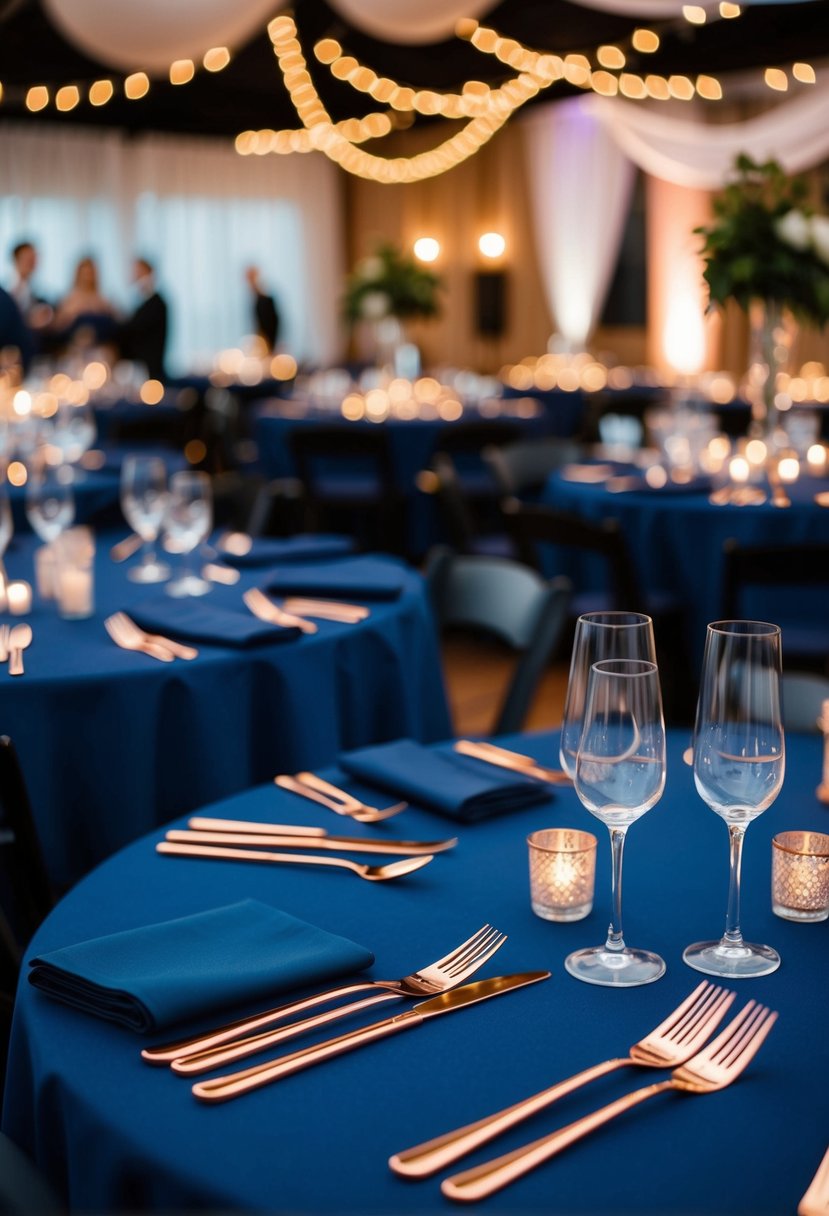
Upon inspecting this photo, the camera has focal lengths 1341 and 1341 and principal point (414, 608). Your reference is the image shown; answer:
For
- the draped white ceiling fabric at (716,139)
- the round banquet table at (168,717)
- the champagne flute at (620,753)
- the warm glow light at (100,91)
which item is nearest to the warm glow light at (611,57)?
the draped white ceiling fabric at (716,139)

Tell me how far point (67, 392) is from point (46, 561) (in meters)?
4.83

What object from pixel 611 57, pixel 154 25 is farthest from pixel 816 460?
pixel 611 57

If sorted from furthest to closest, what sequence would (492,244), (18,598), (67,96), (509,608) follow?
(492,244)
(67,96)
(509,608)
(18,598)

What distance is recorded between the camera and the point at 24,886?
6.30ft

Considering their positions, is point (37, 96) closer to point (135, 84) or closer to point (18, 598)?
point (135, 84)

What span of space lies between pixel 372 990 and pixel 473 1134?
243 mm

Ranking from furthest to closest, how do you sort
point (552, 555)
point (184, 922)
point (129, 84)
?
point (129, 84)
point (552, 555)
point (184, 922)

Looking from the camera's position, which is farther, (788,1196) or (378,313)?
(378,313)

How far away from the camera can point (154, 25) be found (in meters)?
5.19

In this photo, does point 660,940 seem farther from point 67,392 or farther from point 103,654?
point 67,392

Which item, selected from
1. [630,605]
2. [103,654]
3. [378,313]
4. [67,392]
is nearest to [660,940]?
[103,654]

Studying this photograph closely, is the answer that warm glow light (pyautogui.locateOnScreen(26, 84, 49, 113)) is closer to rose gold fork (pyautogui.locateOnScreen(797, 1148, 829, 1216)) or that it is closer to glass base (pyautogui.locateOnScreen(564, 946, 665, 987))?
glass base (pyautogui.locateOnScreen(564, 946, 665, 987))

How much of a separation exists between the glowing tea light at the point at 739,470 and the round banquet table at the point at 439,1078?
3373mm

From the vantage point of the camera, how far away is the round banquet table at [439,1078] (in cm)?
91
